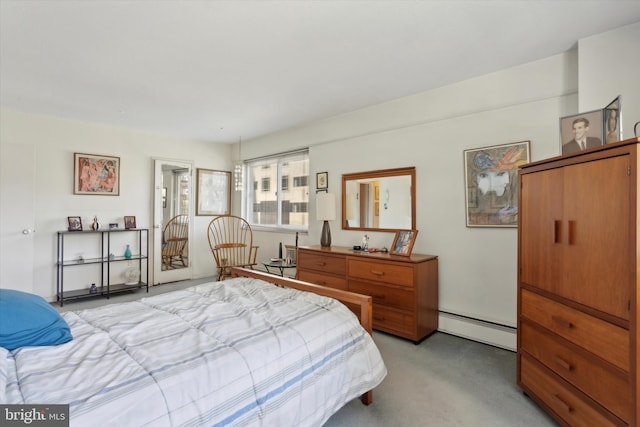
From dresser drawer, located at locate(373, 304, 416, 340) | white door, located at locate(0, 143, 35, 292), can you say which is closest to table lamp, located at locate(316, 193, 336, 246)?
dresser drawer, located at locate(373, 304, 416, 340)

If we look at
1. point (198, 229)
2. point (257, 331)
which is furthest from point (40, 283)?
point (257, 331)

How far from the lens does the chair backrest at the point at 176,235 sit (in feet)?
17.3

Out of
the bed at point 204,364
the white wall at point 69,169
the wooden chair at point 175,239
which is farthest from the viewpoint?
the wooden chair at point 175,239

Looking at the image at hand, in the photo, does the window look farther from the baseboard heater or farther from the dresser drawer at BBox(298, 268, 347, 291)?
the baseboard heater

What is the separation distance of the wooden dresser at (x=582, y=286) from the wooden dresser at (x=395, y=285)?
91 cm

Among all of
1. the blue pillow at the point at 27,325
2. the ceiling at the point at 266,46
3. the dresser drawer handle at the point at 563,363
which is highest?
the ceiling at the point at 266,46

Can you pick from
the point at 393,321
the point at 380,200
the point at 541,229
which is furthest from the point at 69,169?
the point at 541,229

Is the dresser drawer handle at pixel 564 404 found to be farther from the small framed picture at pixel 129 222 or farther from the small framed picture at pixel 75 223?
the small framed picture at pixel 75 223

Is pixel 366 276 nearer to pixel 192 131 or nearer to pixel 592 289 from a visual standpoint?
pixel 592 289

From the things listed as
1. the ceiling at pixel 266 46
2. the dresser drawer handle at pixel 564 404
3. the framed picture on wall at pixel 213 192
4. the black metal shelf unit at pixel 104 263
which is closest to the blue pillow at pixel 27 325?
the ceiling at pixel 266 46

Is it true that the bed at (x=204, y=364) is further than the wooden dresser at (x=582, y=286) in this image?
No

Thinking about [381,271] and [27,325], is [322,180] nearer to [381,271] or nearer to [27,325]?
[381,271]

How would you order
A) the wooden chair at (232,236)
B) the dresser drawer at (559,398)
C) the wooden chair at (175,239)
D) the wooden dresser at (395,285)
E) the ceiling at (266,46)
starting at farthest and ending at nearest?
the wooden chair at (232,236), the wooden chair at (175,239), the wooden dresser at (395,285), the ceiling at (266,46), the dresser drawer at (559,398)

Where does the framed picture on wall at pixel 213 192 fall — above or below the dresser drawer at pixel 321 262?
above
